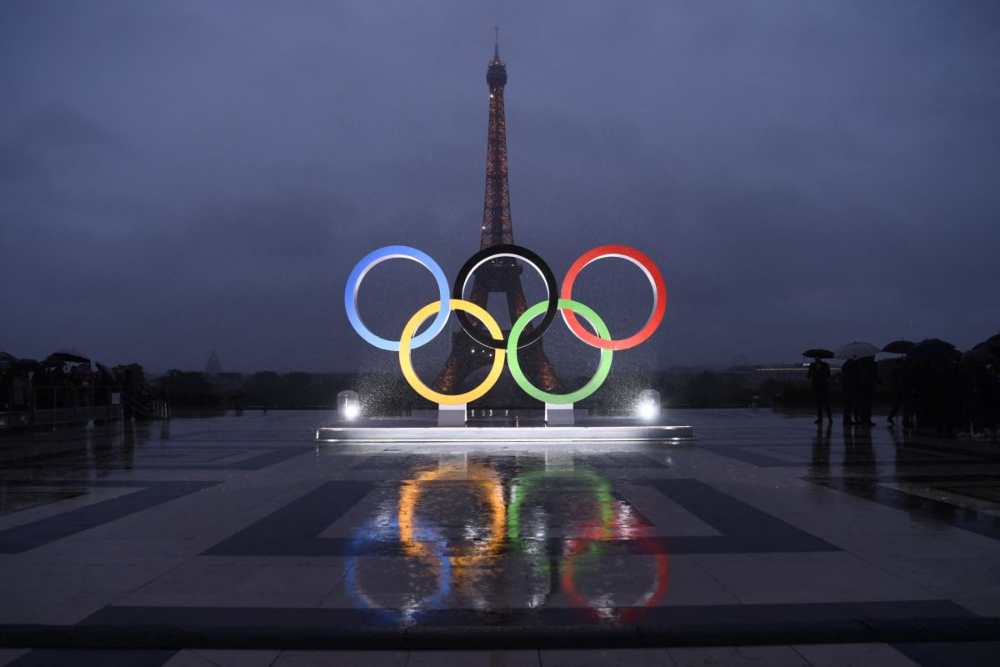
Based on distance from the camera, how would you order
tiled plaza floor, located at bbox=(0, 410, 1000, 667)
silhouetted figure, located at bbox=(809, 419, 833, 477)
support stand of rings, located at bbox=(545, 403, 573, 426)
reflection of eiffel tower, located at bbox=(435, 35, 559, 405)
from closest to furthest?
1. tiled plaza floor, located at bbox=(0, 410, 1000, 667)
2. silhouetted figure, located at bbox=(809, 419, 833, 477)
3. support stand of rings, located at bbox=(545, 403, 573, 426)
4. reflection of eiffel tower, located at bbox=(435, 35, 559, 405)

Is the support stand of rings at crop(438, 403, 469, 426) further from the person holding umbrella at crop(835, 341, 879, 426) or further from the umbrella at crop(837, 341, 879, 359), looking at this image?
the umbrella at crop(837, 341, 879, 359)

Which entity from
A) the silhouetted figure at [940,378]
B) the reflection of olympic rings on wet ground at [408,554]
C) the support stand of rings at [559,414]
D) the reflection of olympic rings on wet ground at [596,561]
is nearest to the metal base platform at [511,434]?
the support stand of rings at [559,414]

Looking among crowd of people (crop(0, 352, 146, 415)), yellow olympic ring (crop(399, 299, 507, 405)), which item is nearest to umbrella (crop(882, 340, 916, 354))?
yellow olympic ring (crop(399, 299, 507, 405))

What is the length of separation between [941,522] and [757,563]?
10.8 feet

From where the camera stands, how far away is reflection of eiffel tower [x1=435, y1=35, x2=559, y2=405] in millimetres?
41156

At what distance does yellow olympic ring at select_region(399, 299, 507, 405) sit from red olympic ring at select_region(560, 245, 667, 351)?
1970mm

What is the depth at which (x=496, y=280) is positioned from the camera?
46.8 m

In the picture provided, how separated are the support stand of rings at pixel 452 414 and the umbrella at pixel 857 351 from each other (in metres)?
12.1

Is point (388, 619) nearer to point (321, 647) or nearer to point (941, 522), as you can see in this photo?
point (321, 647)

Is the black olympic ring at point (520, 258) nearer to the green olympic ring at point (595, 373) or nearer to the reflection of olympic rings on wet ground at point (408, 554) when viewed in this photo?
the green olympic ring at point (595, 373)

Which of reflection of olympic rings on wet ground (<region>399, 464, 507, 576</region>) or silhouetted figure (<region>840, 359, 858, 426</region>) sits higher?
silhouetted figure (<region>840, 359, 858, 426</region>)

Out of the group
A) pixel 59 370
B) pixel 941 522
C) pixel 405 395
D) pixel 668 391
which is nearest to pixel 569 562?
pixel 941 522

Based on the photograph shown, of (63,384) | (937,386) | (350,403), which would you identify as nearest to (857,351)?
(937,386)

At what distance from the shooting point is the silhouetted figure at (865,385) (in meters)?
20.7
